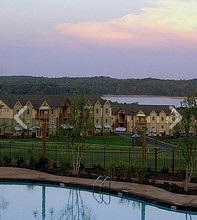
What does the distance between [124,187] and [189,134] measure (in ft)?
10.1

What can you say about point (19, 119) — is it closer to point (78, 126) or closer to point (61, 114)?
point (61, 114)

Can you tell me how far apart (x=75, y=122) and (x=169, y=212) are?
25.5ft

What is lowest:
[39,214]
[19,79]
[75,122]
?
[39,214]

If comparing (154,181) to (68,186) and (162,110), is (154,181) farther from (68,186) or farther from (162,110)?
(162,110)

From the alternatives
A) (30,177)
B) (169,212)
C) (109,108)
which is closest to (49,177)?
(30,177)

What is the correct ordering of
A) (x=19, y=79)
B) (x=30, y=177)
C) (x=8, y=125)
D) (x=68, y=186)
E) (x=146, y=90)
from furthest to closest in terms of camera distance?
(x=19, y=79) < (x=146, y=90) < (x=8, y=125) < (x=30, y=177) < (x=68, y=186)

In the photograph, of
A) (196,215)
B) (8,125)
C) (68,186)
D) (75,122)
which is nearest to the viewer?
(196,215)

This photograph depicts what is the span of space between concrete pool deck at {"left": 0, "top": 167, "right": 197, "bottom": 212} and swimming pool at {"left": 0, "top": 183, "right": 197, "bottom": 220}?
0.68 feet

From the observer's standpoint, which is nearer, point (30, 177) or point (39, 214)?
point (39, 214)

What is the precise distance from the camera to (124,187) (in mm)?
17422

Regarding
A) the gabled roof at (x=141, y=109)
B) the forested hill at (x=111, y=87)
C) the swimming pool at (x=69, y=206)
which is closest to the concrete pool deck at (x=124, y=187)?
the swimming pool at (x=69, y=206)

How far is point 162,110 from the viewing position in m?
68.1

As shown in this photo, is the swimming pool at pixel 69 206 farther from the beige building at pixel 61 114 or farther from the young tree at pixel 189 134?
the beige building at pixel 61 114

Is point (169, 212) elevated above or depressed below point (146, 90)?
below
